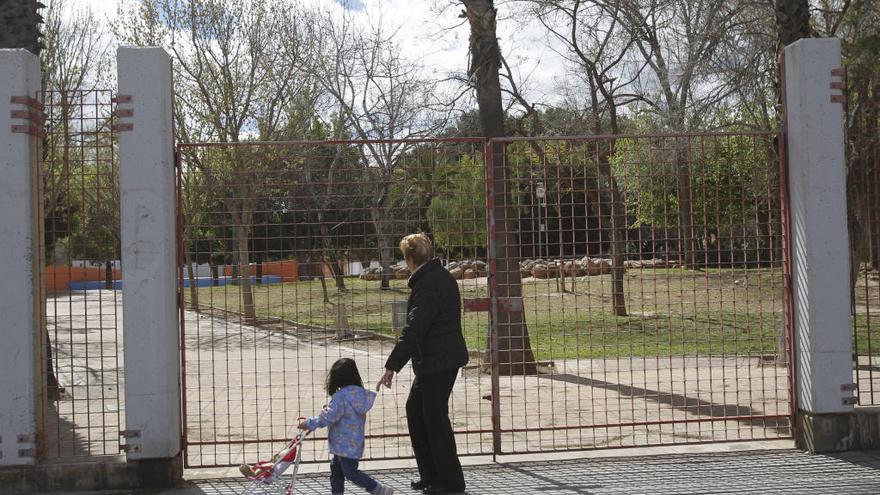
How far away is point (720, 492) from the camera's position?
5.83 meters

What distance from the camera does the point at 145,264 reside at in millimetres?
6305

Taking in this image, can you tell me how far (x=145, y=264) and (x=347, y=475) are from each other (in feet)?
7.27

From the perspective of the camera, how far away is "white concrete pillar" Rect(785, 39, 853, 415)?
6.88 meters

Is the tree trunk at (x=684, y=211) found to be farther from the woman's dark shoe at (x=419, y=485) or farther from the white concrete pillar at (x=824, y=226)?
the woman's dark shoe at (x=419, y=485)

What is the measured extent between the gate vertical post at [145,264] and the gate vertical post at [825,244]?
4.99 meters

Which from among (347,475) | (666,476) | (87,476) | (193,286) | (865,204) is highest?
(865,204)

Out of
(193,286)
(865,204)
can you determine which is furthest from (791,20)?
(193,286)

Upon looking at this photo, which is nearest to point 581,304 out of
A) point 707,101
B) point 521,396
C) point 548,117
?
point 548,117

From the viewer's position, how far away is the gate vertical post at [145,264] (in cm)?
627

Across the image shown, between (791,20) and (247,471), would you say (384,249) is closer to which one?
(247,471)

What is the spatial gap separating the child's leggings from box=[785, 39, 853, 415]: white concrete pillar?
12.2 feet

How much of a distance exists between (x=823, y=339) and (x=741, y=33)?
869 centimetres

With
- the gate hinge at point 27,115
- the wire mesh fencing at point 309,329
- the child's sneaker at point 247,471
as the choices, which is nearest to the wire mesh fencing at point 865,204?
the wire mesh fencing at point 309,329

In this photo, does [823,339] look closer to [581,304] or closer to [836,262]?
[836,262]
